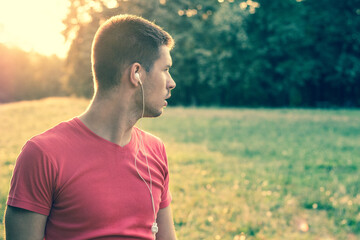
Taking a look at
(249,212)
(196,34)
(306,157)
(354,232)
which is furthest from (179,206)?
(196,34)

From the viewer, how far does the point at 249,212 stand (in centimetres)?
609

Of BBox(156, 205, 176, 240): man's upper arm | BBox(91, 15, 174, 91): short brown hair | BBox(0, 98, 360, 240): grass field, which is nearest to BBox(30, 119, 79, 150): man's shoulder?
BBox(91, 15, 174, 91): short brown hair

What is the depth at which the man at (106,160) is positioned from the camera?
1.77 m

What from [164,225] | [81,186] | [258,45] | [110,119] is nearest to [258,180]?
[164,225]

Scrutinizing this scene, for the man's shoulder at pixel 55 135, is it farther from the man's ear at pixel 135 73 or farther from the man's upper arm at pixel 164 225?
the man's upper arm at pixel 164 225

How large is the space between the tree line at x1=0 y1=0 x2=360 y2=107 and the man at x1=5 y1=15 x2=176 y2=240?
33.4 metres

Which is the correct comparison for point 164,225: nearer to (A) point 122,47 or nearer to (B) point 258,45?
(A) point 122,47

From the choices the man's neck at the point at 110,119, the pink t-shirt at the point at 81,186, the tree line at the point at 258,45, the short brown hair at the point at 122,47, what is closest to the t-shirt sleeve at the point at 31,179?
the pink t-shirt at the point at 81,186

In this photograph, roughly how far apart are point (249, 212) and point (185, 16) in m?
34.5

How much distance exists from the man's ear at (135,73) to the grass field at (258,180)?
3.47 metres

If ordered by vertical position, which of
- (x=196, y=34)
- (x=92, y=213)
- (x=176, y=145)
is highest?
(x=196, y=34)

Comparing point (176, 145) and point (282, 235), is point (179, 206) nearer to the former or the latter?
point (282, 235)

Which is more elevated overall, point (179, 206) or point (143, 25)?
point (143, 25)

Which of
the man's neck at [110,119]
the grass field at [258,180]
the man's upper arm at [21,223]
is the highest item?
the man's neck at [110,119]
